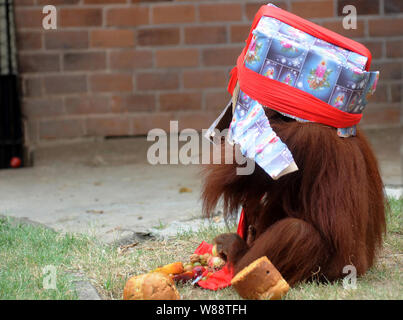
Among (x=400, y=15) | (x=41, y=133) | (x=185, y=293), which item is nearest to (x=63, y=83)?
(x=41, y=133)

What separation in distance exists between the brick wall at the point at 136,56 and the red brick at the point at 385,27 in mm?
10

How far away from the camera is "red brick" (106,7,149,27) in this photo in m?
6.77

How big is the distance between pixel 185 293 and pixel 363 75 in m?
1.27

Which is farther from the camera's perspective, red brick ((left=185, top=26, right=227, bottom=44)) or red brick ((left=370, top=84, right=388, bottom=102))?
red brick ((left=370, top=84, right=388, bottom=102))

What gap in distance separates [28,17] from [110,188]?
2053 mm

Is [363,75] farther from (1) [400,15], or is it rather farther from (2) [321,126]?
(1) [400,15]

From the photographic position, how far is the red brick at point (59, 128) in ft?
22.5

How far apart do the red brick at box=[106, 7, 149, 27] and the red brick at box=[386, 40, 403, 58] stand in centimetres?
249

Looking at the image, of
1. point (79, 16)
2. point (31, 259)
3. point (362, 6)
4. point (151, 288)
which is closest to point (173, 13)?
point (79, 16)

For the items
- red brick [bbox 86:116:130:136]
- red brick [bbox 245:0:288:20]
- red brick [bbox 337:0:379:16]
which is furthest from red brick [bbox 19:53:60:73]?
red brick [bbox 337:0:379:16]

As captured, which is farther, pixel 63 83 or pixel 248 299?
pixel 63 83

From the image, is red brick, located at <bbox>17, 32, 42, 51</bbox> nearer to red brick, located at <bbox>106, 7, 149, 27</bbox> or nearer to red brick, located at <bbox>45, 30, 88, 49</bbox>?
red brick, located at <bbox>45, 30, 88, 49</bbox>

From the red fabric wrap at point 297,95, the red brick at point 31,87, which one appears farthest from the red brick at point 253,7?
the red fabric wrap at point 297,95
